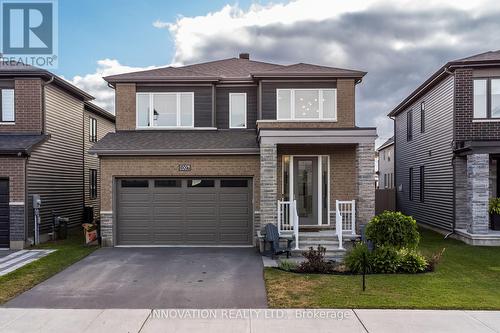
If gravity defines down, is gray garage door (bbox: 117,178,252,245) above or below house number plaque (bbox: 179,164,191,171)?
below

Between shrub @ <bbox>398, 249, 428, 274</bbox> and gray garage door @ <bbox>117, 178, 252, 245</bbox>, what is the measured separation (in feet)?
17.6

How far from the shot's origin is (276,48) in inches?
842

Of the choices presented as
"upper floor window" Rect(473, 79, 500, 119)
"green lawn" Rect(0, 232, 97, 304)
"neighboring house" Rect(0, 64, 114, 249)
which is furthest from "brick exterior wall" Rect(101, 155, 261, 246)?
"upper floor window" Rect(473, 79, 500, 119)

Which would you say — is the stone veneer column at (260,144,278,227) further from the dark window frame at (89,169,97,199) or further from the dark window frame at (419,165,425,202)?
the dark window frame at (89,169,97,199)

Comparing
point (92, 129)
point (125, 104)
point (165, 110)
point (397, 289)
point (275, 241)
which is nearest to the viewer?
point (397, 289)

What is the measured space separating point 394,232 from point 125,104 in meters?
10.3

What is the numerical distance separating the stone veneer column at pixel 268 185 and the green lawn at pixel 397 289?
2.54 m

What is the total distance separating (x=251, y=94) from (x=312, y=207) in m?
4.96

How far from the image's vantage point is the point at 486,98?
14148mm

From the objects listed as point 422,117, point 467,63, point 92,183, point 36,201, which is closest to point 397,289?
point 467,63

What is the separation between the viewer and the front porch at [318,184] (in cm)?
1195

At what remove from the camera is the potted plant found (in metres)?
13.1

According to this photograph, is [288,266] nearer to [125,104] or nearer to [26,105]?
[125,104]

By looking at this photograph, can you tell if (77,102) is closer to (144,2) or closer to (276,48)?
(144,2)
